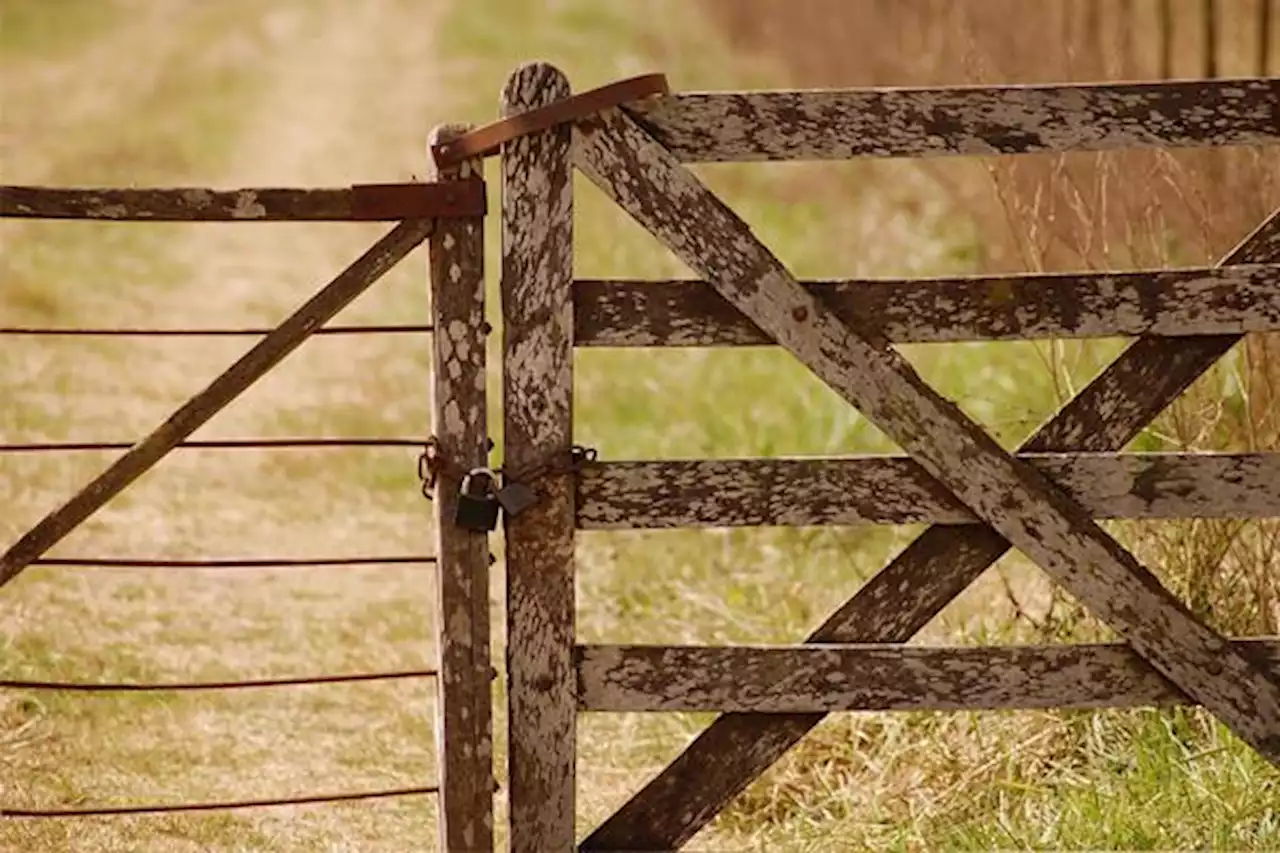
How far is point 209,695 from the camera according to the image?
6.75m

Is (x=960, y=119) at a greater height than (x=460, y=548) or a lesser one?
greater

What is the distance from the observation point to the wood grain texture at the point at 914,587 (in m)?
4.47

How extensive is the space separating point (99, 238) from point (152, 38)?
10.2 meters

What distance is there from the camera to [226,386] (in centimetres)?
439

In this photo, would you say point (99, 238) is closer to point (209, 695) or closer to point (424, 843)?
point (209, 695)

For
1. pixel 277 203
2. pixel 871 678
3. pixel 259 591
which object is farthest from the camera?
pixel 259 591

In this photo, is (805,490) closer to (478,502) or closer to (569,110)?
(478,502)

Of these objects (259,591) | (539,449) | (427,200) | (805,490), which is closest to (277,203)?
(427,200)

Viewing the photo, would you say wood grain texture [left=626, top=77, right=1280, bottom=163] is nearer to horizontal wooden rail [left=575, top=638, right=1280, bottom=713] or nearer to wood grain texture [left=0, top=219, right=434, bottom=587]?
wood grain texture [left=0, top=219, right=434, bottom=587]

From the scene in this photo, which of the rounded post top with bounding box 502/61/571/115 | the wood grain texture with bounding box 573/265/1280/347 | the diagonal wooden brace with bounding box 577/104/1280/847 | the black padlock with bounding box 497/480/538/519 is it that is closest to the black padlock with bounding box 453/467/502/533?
the black padlock with bounding box 497/480/538/519

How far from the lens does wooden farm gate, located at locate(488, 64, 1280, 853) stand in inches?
169

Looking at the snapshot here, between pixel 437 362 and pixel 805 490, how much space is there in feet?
2.70

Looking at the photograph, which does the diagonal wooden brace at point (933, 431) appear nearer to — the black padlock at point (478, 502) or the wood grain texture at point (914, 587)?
the wood grain texture at point (914, 587)

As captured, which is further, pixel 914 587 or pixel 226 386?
pixel 914 587
